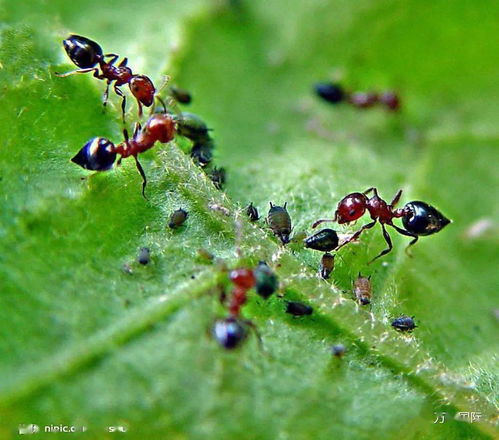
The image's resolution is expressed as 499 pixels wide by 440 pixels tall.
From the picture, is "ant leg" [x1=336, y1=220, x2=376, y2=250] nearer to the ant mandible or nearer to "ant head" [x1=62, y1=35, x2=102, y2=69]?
the ant mandible

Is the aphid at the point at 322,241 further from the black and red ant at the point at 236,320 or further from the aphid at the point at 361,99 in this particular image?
the aphid at the point at 361,99

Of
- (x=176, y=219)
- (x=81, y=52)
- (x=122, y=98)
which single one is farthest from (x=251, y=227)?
(x=81, y=52)

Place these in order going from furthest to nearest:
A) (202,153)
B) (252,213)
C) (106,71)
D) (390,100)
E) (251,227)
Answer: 1. (390,100)
2. (202,153)
3. (106,71)
4. (252,213)
5. (251,227)

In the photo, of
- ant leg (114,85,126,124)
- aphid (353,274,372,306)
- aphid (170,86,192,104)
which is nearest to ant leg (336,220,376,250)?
aphid (353,274,372,306)

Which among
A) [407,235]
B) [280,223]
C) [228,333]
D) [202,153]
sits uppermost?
[202,153]

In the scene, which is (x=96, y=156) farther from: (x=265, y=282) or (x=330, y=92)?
(x=330, y=92)

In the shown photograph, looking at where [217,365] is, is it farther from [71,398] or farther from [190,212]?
[190,212]
